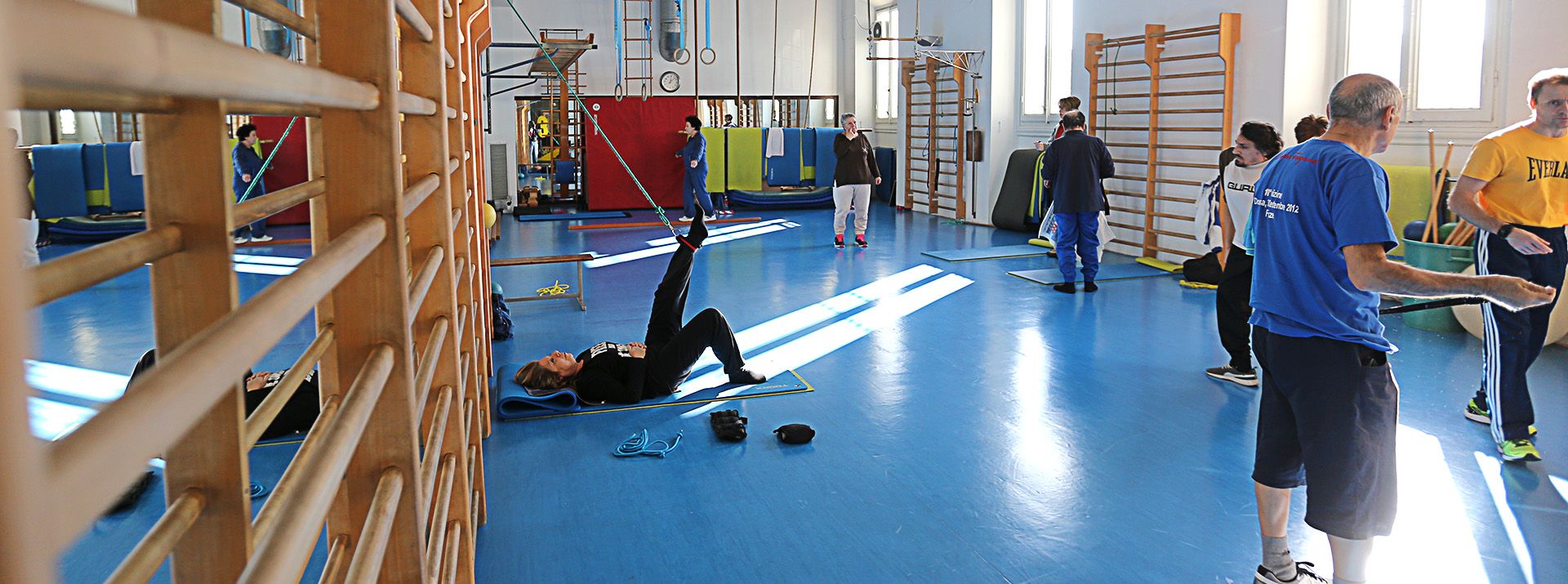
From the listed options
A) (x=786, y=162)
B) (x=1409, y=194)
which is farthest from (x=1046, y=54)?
(x=1409, y=194)

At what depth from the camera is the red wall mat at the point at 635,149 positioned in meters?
15.6

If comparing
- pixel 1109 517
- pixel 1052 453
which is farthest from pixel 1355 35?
pixel 1109 517

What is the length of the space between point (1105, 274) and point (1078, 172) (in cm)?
141

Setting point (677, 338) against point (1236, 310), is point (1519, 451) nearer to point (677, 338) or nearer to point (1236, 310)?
point (1236, 310)

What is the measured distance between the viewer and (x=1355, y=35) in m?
8.14

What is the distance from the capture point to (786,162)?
1612 centimetres

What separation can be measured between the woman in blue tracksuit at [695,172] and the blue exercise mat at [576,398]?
8178 mm

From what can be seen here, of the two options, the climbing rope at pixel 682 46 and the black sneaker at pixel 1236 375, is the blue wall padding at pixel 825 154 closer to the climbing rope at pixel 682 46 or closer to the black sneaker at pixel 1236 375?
the climbing rope at pixel 682 46

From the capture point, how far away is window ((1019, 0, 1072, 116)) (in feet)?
38.8

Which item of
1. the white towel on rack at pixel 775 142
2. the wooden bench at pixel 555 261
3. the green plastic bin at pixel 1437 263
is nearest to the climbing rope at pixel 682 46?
the white towel on rack at pixel 775 142

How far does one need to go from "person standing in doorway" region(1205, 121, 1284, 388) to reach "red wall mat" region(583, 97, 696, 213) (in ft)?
36.2

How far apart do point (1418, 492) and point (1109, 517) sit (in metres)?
1.19

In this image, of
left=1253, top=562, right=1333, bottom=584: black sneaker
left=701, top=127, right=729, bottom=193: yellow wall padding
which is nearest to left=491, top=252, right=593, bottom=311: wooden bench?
left=1253, top=562, right=1333, bottom=584: black sneaker

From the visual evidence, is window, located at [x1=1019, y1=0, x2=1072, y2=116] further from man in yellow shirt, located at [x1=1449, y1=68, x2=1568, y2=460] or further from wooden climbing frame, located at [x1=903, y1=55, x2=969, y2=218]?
man in yellow shirt, located at [x1=1449, y1=68, x2=1568, y2=460]
